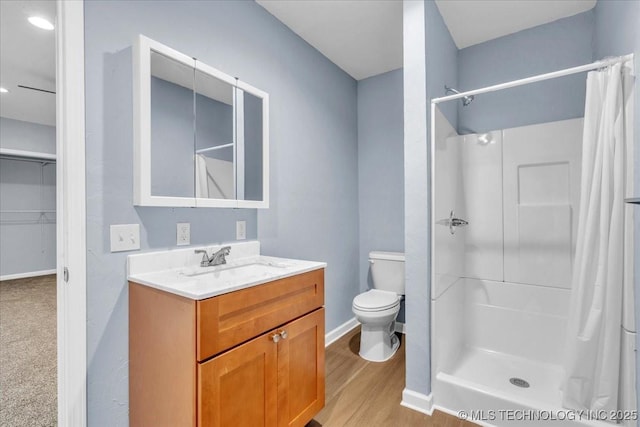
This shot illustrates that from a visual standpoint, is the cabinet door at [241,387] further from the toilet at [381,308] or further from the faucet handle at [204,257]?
the toilet at [381,308]

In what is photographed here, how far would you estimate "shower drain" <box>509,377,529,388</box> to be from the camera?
1.85m

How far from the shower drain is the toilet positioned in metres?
0.82

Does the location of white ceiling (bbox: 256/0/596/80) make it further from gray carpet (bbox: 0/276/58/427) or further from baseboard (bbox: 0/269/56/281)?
baseboard (bbox: 0/269/56/281)

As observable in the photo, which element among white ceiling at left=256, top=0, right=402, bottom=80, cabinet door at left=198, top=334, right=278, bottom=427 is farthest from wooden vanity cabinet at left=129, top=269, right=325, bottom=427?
white ceiling at left=256, top=0, right=402, bottom=80

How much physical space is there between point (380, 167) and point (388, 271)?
104 centimetres

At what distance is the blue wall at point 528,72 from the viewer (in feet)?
7.14

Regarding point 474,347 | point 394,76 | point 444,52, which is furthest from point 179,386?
point 394,76

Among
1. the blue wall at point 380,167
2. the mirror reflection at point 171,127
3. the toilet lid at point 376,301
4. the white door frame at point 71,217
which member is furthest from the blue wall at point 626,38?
the white door frame at point 71,217

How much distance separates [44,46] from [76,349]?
2.67 metres

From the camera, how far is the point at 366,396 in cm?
186

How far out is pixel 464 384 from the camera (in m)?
1.69

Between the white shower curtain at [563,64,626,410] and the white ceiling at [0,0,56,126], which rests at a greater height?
the white ceiling at [0,0,56,126]

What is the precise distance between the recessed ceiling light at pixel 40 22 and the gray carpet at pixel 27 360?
2.43 m

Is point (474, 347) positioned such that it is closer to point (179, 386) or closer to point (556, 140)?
point (556, 140)
